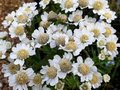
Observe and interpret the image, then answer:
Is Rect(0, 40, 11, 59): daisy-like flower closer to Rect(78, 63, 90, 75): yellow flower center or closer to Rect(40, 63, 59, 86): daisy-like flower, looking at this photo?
Rect(40, 63, 59, 86): daisy-like flower

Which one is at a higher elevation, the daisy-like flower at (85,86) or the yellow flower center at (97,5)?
the yellow flower center at (97,5)

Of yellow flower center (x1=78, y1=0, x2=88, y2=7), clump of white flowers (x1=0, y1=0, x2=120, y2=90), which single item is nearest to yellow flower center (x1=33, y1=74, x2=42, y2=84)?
clump of white flowers (x1=0, y1=0, x2=120, y2=90)

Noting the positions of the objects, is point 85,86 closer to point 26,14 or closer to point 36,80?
point 36,80

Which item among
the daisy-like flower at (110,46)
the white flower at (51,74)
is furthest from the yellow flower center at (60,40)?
the daisy-like flower at (110,46)

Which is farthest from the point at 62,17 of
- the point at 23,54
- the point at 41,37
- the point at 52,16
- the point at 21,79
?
the point at 21,79

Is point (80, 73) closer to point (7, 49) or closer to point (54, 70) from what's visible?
point (54, 70)

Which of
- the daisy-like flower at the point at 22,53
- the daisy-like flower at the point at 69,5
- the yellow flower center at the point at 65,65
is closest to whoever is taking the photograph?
the yellow flower center at the point at 65,65

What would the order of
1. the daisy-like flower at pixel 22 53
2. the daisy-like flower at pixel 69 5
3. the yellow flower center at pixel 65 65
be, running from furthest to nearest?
1. the daisy-like flower at pixel 69 5
2. the daisy-like flower at pixel 22 53
3. the yellow flower center at pixel 65 65

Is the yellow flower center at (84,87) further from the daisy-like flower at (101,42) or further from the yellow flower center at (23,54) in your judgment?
the yellow flower center at (23,54)
